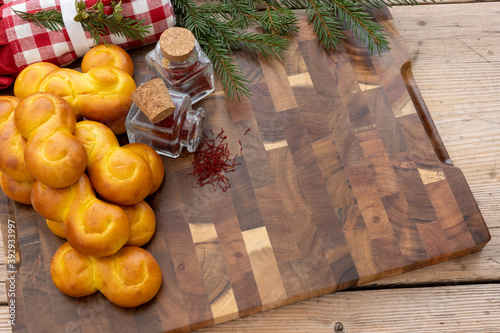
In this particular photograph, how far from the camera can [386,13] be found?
1.74 meters

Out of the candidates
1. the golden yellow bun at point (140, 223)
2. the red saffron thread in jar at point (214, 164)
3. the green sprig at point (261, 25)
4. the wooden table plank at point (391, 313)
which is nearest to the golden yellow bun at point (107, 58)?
the green sprig at point (261, 25)

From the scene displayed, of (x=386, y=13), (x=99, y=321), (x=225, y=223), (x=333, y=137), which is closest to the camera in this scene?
(x=99, y=321)

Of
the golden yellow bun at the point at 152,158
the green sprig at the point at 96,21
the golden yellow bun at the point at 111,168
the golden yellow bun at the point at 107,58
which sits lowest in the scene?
the golden yellow bun at the point at 152,158

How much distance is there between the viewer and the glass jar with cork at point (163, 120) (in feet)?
4.50

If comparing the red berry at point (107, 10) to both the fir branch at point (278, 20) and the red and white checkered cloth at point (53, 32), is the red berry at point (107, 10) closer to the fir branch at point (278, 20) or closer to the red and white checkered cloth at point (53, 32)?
the red and white checkered cloth at point (53, 32)

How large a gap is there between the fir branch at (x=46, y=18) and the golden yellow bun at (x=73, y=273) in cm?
73

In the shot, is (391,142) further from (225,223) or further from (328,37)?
(225,223)

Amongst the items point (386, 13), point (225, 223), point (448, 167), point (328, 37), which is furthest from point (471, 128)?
point (225, 223)

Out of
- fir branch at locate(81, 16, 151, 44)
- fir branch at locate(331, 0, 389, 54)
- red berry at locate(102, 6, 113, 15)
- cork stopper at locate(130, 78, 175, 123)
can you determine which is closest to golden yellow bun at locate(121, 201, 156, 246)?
cork stopper at locate(130, 78, 175, 123)

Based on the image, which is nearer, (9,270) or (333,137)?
(9,270)

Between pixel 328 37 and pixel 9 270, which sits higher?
pixel 328 37

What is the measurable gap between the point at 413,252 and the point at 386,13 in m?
0.90

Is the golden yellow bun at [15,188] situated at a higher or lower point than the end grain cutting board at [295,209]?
higher

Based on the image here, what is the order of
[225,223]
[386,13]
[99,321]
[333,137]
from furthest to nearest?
[386,13]
[333,137]
[225,223]
[99,321]
